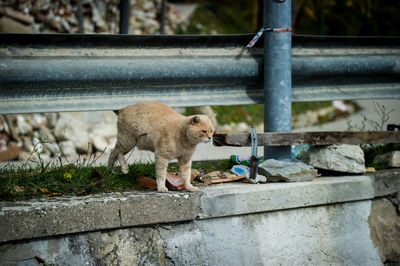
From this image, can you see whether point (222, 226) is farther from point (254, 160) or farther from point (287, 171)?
point (287, 171)

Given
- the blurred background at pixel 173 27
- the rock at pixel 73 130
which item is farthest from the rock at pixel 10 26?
the rock at pixel 73 130

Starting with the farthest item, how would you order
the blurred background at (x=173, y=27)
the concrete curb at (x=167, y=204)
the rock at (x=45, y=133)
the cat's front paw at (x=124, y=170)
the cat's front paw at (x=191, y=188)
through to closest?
the rock at (x=45, y=133) → the blurred background at (x=173, y=27) → the cat's front paw at (x=124, y=170) → the cat's front paw at (x=191, y=188) → the concrete curb at (x=167, y=204)

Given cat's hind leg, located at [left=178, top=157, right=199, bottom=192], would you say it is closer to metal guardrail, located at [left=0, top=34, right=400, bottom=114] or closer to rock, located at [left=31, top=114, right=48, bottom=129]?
metal guardrail, located at [left=0, top=34, right=400, bottom=114]

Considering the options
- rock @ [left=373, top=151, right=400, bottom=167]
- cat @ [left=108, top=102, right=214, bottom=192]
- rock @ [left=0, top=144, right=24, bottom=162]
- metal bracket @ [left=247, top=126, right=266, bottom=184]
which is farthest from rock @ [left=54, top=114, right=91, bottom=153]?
rock @ [left=373, top=151, right=400, bottom=167]

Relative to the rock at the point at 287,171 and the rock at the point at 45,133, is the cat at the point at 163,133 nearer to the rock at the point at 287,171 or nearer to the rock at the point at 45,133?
the rock at the point at 287,171

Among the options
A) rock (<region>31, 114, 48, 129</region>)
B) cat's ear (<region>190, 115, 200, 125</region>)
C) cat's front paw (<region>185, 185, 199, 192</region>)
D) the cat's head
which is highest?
cat's ear (<region>190, 115, 200, 125</region>)

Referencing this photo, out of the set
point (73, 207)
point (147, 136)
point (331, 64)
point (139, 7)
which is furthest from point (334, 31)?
point (73, 207)

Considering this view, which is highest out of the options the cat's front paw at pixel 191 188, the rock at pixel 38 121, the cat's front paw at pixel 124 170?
the rock at pixel 38 121

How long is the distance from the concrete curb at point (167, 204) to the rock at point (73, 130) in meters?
5.75

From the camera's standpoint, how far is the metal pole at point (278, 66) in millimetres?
3479

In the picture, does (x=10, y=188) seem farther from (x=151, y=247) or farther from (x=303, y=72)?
(x=303, y=72)

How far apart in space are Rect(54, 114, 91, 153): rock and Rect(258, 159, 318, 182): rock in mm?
5542

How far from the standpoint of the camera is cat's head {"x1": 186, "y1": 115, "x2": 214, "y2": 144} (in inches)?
124

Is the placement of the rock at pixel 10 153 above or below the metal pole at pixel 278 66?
below
